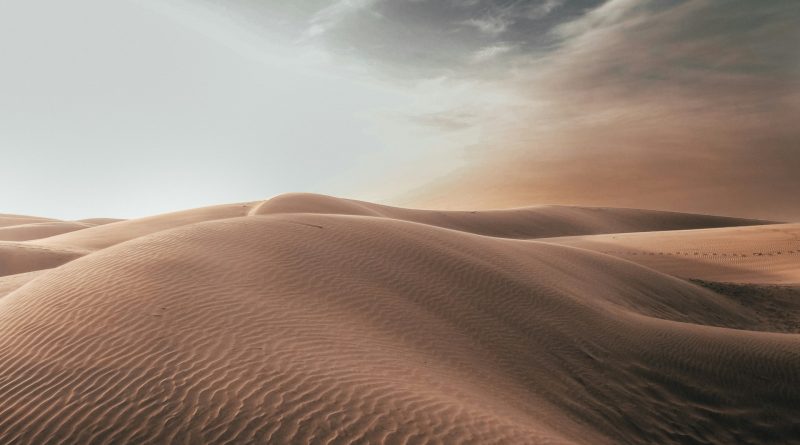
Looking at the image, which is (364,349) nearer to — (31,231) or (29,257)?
(29,257)

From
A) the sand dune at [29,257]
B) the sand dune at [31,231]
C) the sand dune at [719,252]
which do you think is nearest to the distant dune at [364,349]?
the sand dune at [719,252]

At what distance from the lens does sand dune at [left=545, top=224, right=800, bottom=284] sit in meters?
16.3

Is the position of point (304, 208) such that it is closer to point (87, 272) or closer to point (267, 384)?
point (87, 272)

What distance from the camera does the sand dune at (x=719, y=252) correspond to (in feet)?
53.6

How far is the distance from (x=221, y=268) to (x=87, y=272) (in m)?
1.90

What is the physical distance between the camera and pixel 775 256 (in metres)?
18.4

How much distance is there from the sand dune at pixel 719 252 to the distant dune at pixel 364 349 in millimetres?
6222

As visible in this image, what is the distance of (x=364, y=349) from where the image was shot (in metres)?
4.90

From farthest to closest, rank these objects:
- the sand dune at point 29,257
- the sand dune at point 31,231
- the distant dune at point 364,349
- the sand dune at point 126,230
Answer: the sand dune at point 31,231 → the sand dune at point 126,230 → the sand dune at point 29,257 → the distant dune at point 364,349

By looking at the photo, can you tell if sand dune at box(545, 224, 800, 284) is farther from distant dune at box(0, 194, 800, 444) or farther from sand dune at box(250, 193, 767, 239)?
sand dune at box(250, 193, 767, 239)

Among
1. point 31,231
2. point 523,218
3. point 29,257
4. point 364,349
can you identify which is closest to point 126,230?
point 29,257

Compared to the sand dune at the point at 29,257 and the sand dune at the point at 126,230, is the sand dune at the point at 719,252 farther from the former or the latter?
the sand dune at the point at 29,257

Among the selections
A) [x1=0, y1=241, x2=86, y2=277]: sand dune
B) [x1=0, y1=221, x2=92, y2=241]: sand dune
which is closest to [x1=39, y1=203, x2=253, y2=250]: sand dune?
[x1=0, y1=241, x2=86, y2=277]: sand dune

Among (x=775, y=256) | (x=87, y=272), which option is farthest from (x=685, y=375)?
(x=775, y=256)
